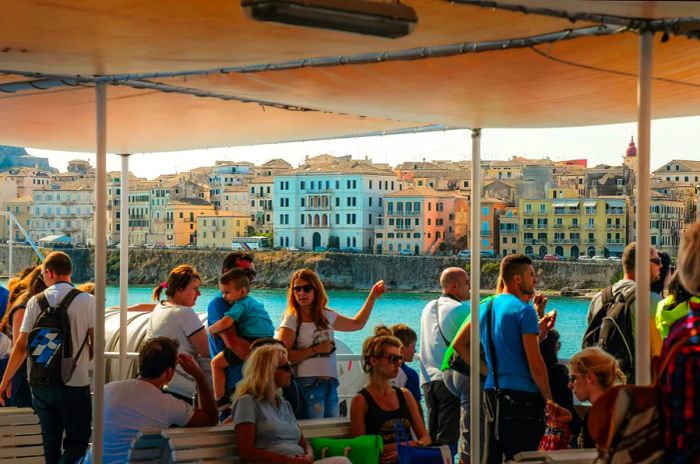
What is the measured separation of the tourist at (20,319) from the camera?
583cm

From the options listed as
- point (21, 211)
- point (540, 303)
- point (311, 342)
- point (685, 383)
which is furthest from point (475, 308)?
point (21, 211)

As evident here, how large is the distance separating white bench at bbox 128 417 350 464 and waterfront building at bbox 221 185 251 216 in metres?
73.3

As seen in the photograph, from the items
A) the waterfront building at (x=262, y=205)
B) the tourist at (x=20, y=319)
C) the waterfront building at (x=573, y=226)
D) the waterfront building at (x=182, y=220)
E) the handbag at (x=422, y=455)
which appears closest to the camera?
the handbag at (x=422, y=455)

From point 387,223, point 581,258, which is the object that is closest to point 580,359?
point 581,258

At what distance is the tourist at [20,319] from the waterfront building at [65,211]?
63.9 metres

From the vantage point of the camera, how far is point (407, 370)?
553 cm

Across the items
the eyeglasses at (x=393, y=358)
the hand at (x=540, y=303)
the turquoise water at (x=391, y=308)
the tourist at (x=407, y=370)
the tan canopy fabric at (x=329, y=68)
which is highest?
the tan canopy fabric at (x=329, y=68)

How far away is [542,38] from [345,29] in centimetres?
114

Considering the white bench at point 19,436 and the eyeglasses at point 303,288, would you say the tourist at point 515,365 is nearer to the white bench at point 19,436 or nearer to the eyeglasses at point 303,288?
the eyeglasses at point 303,288

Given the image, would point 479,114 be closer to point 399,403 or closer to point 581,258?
point 399,403

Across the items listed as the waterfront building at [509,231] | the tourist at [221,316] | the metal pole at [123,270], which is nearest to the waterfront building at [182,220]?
the waterfront building at [509,231]

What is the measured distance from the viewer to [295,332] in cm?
529

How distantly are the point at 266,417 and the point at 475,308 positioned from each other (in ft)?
5.65

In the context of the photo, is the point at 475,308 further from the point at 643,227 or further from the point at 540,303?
the point at 643,227
